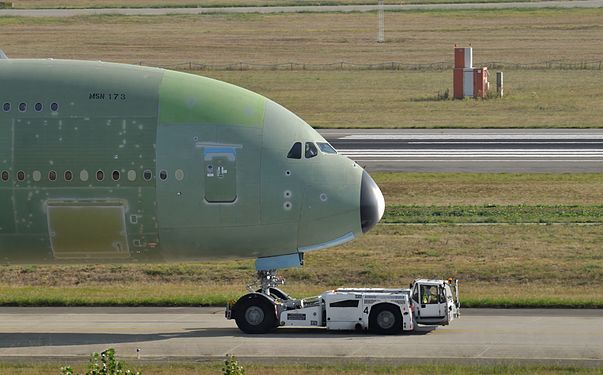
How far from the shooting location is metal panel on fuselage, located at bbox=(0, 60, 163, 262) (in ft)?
115

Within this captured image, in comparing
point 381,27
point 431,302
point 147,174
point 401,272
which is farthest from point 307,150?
point 381,27

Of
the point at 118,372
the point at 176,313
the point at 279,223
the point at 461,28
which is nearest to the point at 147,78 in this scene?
the point at 279,223

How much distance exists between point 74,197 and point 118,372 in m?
10.0

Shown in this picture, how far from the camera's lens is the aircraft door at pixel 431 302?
37281mm

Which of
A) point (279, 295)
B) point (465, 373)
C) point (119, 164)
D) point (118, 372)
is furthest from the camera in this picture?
point (279, 295)

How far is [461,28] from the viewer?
17050cm

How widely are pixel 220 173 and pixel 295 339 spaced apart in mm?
5175

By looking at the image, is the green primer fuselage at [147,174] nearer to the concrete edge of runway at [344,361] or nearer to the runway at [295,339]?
the runway at [295,339]

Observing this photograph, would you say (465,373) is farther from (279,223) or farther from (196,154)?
(196,154)

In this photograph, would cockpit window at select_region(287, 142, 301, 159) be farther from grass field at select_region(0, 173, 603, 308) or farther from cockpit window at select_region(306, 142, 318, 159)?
grass field at select_region(0, 173, 603, 308)

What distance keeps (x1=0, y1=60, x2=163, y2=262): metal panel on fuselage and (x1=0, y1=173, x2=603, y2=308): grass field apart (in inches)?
297

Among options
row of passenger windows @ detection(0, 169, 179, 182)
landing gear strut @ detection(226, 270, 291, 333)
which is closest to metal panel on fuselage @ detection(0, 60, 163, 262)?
row of passenger windows @ detection(0, 169, 179, 182)

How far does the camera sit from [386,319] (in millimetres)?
36906

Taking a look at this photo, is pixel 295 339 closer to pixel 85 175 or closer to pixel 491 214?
pixel 85 175
